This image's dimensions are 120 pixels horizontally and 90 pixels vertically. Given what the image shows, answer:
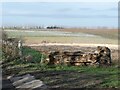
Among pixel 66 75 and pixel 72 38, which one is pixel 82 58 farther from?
pixel 72 38

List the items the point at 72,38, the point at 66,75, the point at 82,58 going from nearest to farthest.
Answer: the point at 66,75, the point at 82,58, the point at 72,38

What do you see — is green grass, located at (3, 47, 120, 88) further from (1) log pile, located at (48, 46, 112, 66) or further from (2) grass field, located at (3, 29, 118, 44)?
(2) grass field, located at (3, 29, 118, 44)

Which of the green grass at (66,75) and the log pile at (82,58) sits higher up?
the log pile at (82,58)

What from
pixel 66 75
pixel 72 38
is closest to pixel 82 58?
pixel 66 75

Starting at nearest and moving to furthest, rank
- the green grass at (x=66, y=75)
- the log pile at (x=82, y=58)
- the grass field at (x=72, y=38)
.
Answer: the green grass at (x=66, y=75), the log pile at (x=82, y=58), the grass field at (x=72, y=38)

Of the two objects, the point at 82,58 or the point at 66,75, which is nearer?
the point at 66,75

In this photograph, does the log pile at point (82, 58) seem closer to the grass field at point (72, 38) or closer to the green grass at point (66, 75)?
the green grass at point (66, 75)

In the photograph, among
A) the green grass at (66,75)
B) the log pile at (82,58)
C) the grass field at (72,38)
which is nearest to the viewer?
the green grass at (66,75)

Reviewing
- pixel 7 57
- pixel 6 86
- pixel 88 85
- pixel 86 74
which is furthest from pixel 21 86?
pixel 7 57

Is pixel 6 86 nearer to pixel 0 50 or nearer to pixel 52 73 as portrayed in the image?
pixel 52 73

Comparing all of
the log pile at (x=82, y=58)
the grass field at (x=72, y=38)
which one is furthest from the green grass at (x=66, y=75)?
the grass field at (x=72, y=38)

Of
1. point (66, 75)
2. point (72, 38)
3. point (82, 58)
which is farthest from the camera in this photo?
point (72, 38)

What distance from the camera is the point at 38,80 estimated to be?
1521 centimetres

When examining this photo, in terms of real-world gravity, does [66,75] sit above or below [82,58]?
below
